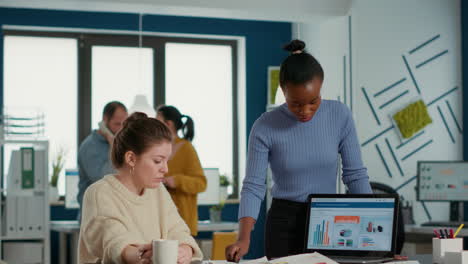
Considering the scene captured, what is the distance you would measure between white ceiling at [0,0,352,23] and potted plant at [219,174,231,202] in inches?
69.5

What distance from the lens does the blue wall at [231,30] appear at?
7188 millimetres

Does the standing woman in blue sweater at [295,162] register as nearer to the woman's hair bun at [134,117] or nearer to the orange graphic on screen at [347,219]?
the orange graphic on screen at [347,219]

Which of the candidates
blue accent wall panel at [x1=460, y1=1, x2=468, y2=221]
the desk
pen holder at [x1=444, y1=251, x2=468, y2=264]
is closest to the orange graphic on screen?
pen holder at [x1=444, y1=251, x2=468, y2=264]

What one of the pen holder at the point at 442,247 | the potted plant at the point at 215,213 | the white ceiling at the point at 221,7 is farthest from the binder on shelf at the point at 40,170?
the pen holder at the point at 442,247

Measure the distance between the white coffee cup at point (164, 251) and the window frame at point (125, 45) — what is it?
5573 millimetres

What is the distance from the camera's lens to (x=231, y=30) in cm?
780

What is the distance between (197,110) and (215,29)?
0.85 m

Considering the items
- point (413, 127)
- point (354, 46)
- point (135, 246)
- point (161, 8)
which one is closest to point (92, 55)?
point (161, 8)

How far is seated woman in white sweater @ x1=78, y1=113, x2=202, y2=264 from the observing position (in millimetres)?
2131

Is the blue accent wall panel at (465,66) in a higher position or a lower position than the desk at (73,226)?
higher

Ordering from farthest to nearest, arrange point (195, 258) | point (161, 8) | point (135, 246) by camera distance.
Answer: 1. point (161, 8)
2. point (195, 258)
3. point (135, 246)

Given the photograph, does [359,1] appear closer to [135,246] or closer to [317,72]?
[317,72]

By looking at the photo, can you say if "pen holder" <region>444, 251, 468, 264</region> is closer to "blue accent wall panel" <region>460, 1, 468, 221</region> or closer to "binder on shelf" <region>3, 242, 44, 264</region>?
"blue accent wall panel" <region>460, 1, 468, 221</region>

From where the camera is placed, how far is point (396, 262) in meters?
2.27
